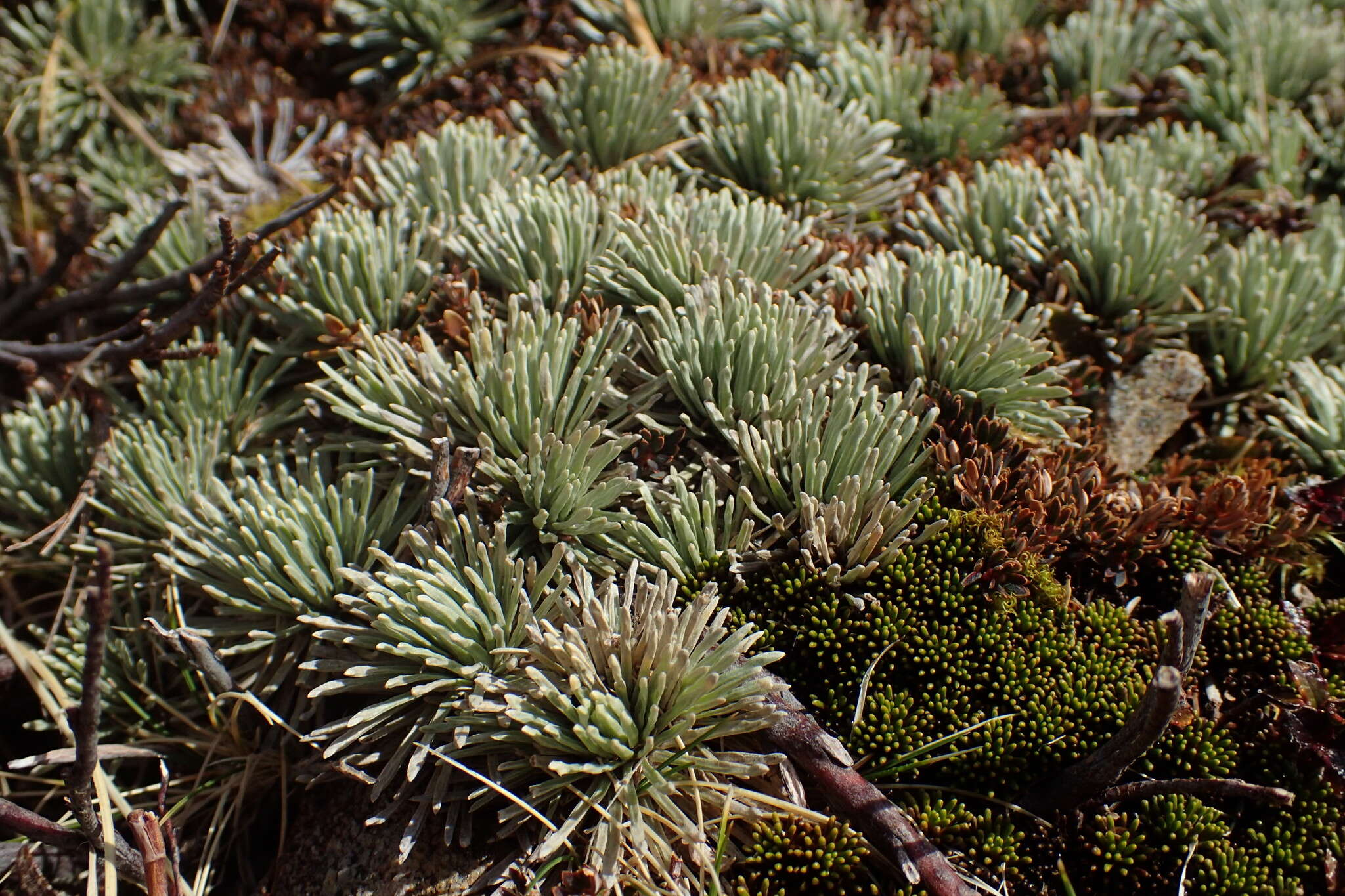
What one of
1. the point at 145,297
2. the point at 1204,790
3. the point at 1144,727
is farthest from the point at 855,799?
the point at 145,297

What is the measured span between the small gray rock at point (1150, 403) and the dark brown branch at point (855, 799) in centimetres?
140

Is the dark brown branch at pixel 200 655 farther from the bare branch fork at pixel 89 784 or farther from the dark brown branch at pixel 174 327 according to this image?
the dark brown branch at pixel 174 327

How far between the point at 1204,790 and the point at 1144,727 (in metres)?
0.32

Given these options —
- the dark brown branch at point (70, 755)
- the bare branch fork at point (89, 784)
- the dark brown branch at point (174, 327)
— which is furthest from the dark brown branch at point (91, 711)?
the dark brown branch at point (174, 327)

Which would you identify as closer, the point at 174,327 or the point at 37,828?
the point at 37,828

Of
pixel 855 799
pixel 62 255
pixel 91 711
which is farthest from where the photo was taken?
pixel 62 255

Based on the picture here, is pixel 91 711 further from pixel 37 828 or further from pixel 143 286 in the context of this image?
pixel 143 286

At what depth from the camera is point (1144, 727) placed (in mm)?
2031

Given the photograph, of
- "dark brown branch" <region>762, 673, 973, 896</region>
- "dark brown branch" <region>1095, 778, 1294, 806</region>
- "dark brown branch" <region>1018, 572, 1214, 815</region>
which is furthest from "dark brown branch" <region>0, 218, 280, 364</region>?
"dark brown branch" <region>1095, 778, 1294, 806</region>

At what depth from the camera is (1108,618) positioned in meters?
2.48

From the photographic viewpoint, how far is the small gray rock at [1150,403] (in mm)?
3002

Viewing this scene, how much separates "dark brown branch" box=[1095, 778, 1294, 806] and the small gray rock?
1.09 metres

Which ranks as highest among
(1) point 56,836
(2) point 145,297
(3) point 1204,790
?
(2) point 145,297

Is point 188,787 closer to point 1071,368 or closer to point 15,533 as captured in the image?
point 15,533
